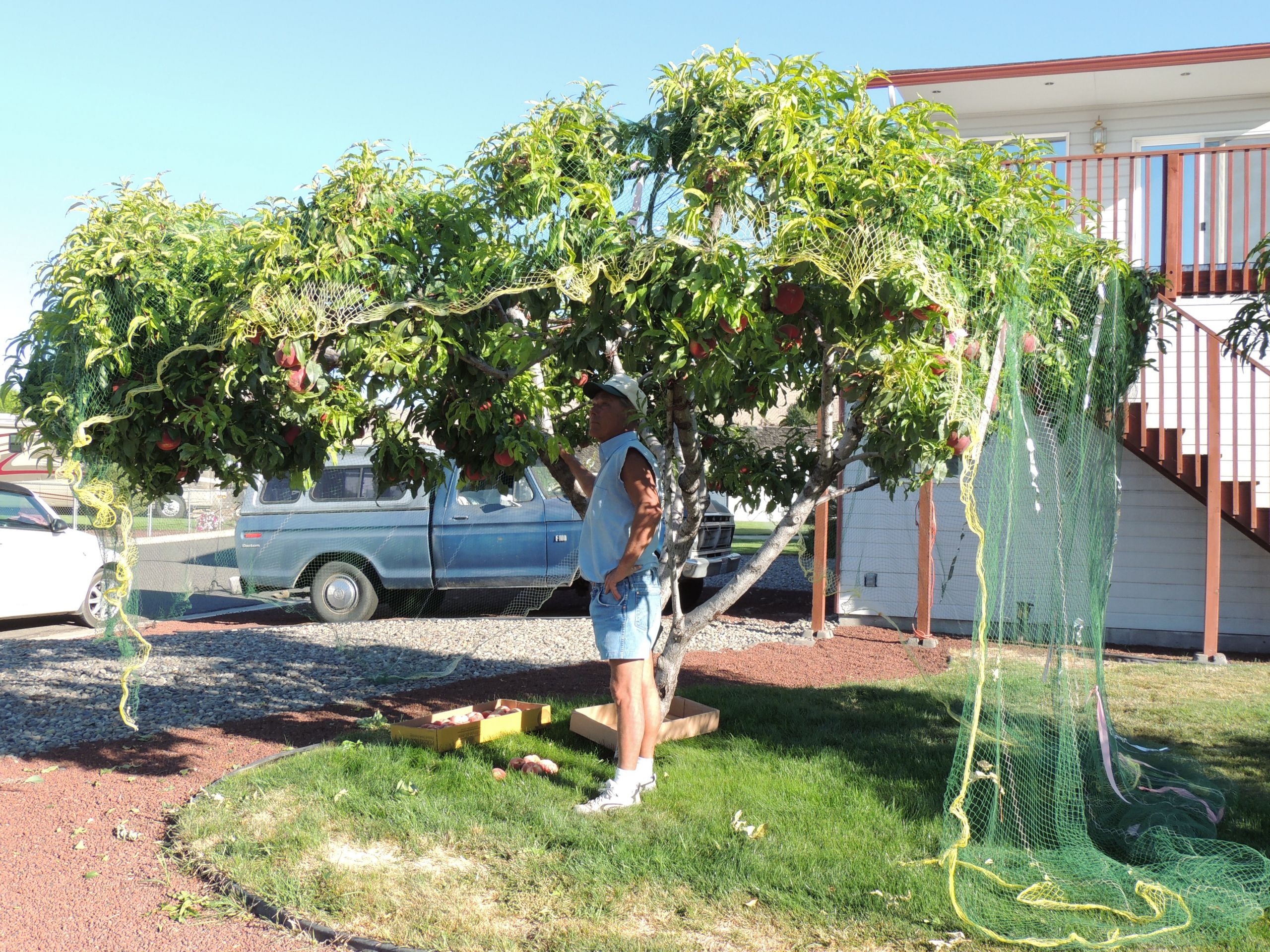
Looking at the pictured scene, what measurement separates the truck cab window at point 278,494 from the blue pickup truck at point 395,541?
0.01 m

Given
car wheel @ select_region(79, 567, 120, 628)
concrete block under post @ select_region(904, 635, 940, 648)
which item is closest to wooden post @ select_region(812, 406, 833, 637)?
concrete block under post @ select_region(904, 635, 940, 648)

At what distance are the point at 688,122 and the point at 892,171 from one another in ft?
3.05

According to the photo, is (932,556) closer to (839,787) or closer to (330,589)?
(839,787)

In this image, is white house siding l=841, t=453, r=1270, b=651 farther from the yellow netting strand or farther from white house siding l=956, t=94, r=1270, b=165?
the yellow netting strand

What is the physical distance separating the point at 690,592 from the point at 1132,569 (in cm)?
445

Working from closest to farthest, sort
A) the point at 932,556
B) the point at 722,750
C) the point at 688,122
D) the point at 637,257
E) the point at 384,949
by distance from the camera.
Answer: the point at 384,949, the point at 637,257, the point at 688,122, the point at 722,750, the point at 932,556

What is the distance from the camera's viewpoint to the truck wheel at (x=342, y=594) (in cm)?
1020

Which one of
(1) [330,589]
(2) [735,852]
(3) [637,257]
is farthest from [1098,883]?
(1) [330,589]

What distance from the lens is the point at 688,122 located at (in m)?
4.00

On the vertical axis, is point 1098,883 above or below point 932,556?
below

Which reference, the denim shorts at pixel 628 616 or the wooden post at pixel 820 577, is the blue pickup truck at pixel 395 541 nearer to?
the wooden post at pixel 820 577

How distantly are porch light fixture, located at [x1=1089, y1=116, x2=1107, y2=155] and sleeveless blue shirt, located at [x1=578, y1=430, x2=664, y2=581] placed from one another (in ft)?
30.1

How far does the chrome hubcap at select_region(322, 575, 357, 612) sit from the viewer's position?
10.2 metres

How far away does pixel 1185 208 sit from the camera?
36.3ft
